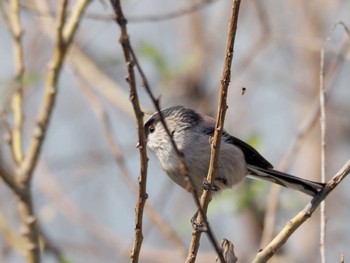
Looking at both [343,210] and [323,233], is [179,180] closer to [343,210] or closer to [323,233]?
[323,233]

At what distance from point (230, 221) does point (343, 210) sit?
1.10 m

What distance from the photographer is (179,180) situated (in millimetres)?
3266

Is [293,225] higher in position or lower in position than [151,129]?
lower

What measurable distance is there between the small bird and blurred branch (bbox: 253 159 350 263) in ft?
2.35

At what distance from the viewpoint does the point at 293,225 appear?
2373mm

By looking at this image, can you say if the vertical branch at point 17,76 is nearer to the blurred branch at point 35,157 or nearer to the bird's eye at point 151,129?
the blurred branch at point 35,157

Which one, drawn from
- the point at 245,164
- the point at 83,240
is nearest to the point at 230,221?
the point at 83,240

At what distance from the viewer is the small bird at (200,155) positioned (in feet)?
10.8

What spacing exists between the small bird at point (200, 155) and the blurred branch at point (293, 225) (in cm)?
72

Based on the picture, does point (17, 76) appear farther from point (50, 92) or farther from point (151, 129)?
point (151, 129)

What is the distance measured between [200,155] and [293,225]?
1.03m

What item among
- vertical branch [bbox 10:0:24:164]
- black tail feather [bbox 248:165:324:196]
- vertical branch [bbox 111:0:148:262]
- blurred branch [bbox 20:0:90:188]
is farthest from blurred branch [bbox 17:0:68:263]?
black tail feather [bbox 248:165:324:196]

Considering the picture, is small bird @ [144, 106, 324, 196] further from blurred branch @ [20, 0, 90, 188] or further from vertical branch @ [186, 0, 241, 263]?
vertical branch @ [186, 0, 241, 263]

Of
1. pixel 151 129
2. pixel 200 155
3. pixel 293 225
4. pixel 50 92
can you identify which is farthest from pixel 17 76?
pixel 293 225
